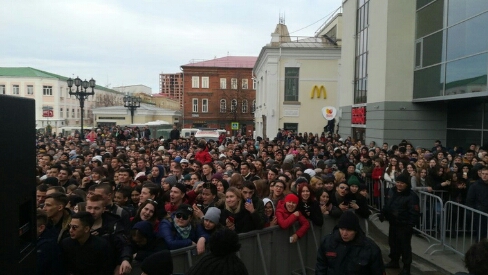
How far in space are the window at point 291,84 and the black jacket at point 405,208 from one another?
93.6 ft

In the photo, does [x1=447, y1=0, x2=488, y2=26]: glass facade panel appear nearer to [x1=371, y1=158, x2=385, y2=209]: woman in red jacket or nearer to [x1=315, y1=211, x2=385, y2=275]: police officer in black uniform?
[x1=371, y1=158, x2=385, y2=209]: woman in red jacket

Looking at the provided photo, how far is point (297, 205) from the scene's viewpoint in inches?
254

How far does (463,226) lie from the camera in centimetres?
729

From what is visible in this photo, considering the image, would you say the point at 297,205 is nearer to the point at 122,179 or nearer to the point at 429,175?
the point at 122,179

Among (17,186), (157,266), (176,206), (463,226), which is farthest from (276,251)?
(17,186)

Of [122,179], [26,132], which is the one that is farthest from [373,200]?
[26,132]

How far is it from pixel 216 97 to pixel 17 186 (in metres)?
70.0

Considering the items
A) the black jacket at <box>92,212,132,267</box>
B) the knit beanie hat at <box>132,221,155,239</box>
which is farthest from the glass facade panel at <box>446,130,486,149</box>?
the black jacket at <box>92,212,132,267</box>

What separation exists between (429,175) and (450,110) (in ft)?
36.8

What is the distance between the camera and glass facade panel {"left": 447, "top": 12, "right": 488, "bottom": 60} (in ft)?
45.9

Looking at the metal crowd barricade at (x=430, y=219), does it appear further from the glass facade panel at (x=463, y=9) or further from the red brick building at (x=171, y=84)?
the red brick building at (x=171, y=84)

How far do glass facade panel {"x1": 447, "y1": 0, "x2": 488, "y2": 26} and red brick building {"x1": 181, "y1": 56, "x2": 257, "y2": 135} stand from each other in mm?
55375

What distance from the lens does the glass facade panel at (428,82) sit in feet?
55.7

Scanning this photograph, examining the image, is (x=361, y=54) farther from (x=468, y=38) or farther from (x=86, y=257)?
(x=86, y=257)
